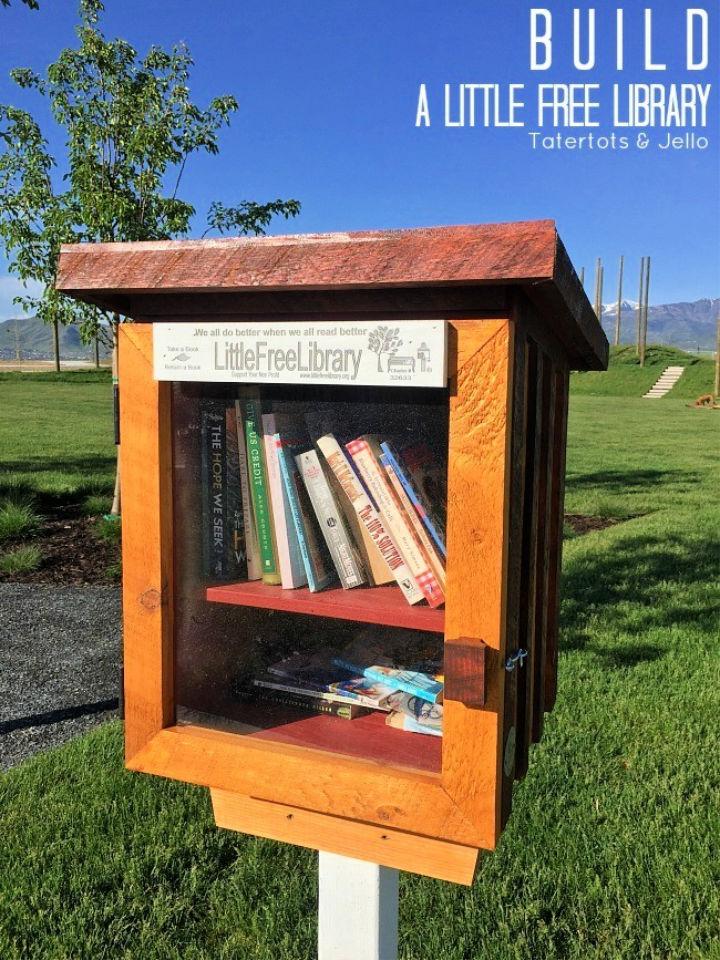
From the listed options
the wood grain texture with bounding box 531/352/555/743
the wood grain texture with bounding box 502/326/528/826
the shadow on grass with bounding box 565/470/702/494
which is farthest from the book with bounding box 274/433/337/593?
the shadow on grass with bounding box 565/470/702/494

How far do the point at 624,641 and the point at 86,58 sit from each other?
7154 millimetres

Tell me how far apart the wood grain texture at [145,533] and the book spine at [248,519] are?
0.43 feet

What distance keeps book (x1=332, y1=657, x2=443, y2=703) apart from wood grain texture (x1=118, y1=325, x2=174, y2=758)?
1.14 feet

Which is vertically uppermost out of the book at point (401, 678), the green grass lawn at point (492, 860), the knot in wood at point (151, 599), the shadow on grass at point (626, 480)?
the knot in wood at point (151, 599)

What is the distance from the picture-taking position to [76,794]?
11.1 ft

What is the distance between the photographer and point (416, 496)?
4.74 ft

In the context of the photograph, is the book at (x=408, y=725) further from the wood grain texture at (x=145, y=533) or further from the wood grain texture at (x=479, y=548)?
the wood grain texture at (x=145, y=533)

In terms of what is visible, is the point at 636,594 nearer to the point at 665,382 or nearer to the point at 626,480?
the point at 626,480

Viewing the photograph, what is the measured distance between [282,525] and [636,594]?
16.0 ft

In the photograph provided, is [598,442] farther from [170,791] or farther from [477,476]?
[477,476]

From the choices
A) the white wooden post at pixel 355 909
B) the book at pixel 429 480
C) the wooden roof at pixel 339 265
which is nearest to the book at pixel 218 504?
the wooden roof at pixel 339 265

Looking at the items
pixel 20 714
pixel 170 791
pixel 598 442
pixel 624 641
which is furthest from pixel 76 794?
pixel 598 442

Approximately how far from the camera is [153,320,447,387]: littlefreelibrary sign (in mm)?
1257

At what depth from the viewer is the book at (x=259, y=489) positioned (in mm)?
1521
